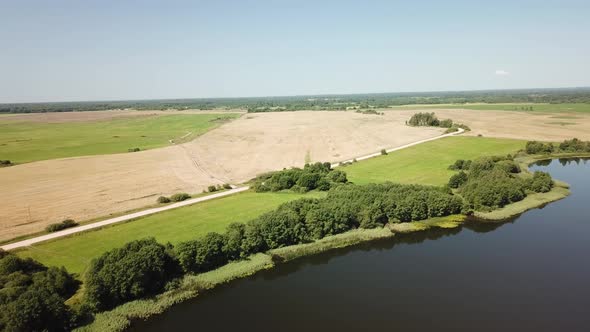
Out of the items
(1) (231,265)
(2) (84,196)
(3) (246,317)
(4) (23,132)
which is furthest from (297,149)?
(4) (23,132)

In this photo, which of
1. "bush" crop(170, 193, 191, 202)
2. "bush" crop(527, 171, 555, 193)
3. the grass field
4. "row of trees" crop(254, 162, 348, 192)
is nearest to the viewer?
the grass field

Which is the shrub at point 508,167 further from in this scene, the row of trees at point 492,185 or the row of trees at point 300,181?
the row of trees at point 300,181

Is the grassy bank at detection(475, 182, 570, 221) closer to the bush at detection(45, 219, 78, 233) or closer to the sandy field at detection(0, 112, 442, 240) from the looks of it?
the sandy field at detection(0, 112, 442, 240)

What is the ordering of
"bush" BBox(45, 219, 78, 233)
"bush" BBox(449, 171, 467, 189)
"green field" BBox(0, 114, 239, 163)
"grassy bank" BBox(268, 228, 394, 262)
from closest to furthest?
"grassy bank" BBox(268, 228, 394, 262), "bush" BBox(45, 219, 78, 233), "bush" BBox(449, 171, 467, 189), "green field" BBox(0, 114, 239, 163)

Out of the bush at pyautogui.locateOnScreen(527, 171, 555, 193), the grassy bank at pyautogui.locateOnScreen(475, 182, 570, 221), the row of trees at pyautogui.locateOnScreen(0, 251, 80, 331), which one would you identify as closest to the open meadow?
the row of trees at pyautogui.locateOnScreen(0, 251, 80, 331)

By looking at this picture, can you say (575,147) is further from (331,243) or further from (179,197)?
(179,197)

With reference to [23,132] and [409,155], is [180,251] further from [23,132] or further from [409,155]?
[23,132]
